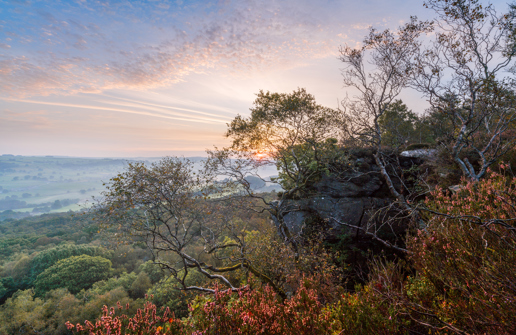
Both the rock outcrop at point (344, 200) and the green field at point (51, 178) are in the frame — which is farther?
the green field at point (51, 178)

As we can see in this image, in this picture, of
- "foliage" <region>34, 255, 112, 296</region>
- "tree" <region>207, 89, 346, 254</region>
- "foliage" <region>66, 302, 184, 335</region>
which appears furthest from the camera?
"foliage" <region>34, 255, 112, 296</region>

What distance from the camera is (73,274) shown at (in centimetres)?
2755

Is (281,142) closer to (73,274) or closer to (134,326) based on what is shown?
(134,326)

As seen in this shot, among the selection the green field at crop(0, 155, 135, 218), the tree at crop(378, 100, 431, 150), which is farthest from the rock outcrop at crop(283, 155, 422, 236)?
the green field at crop(0, 155, 135, 218)

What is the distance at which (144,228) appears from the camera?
823 centimetres

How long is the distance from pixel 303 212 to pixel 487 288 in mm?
12281

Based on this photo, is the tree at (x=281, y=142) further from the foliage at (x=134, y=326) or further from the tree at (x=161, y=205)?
the foliage at (x=134, y=326)

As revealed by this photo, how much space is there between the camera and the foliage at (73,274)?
26.6 meters

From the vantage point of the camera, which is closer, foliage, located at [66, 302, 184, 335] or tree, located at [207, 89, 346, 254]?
foliage, located at [66, 302, 184, 335]

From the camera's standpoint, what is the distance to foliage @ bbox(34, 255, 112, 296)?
2659cm

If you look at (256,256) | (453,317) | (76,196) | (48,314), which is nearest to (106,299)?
(48,314)

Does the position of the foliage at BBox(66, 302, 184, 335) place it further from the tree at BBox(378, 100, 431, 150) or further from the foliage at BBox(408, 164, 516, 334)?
the tree at BBox(378, 100, 431, 150)

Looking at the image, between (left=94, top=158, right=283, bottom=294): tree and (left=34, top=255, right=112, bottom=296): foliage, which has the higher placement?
(left=94, top=158, right=283, bottom=294): tree

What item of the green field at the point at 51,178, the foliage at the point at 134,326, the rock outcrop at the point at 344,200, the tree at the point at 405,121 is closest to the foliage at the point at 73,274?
the rock outcrop at the point at 344,200
